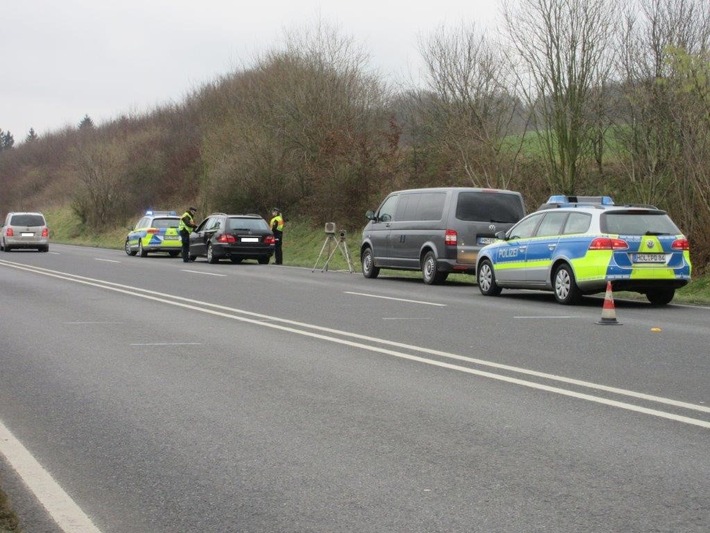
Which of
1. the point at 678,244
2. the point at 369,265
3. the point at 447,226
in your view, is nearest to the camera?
the point at 678,244

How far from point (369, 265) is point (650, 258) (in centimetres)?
989

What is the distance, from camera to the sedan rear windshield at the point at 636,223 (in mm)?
17172

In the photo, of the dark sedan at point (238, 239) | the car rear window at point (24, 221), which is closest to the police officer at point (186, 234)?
the dark sedan at point (238, 239)

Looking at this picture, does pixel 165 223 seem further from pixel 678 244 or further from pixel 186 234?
pixel 678 244

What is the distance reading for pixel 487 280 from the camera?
20109 millimetres

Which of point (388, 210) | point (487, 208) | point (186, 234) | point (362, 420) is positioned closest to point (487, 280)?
point (487, 208)

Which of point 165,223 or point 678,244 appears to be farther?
point 165,223

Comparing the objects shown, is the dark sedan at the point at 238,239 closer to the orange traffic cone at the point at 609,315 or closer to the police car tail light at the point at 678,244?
the police car tail light at the point at 678,244

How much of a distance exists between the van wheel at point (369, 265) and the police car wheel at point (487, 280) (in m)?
5.78

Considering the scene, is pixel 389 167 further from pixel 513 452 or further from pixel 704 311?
pixel 513 452

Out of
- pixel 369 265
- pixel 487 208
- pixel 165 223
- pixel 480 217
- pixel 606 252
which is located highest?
pixel 487 208

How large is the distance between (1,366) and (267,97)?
41.3 meters

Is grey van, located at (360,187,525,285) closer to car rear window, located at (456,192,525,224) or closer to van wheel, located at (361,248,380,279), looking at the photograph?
car rear window, located at (456,192,525,224)

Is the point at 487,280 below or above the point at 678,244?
below
